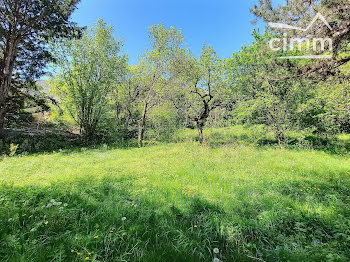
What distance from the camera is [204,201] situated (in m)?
3.43

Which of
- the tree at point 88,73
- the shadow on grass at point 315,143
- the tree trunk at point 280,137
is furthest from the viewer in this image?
the tree at point 88,73

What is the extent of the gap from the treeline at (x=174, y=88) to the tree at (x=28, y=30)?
0.12 meters

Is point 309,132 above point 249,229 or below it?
above

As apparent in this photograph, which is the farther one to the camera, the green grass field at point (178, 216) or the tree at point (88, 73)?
the tree at point (88, 73)

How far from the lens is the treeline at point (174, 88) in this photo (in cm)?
933

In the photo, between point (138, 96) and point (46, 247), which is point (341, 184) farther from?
point (138, 96)

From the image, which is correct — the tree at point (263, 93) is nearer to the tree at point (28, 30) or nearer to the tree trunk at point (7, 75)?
the tree at point (28, 30)

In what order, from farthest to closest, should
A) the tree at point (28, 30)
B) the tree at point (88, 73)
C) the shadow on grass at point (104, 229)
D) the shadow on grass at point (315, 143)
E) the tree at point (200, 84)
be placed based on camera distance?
the tree at point (88, 73) → the tree at point (200, 84) → the tree at point (28, 30) → the shadow on grass at point (315, 143) → the shadow on grass at point (104, 229)

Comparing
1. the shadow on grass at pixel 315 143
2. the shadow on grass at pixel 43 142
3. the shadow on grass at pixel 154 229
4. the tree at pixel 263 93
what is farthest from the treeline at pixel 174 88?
the shadow on grass at pixel 154 229

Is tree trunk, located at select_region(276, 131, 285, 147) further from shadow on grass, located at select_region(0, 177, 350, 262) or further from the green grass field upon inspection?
shadow on grass, located at select_region(0, 177, 350, 262)

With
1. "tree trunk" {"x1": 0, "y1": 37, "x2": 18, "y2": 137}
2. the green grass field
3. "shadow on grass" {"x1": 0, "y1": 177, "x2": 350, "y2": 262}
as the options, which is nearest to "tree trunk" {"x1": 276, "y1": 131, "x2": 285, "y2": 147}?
the green grass field

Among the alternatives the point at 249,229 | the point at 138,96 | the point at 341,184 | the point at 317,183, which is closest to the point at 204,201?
the point at 249,229

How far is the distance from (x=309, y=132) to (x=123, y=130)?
1411cm

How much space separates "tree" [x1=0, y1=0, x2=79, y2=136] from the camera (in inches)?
347
